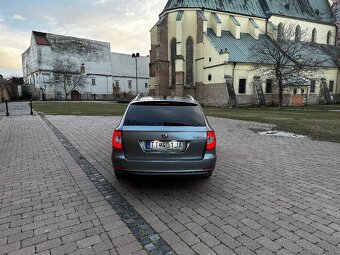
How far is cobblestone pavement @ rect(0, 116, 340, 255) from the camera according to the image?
2895mm

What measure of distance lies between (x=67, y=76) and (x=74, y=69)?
7.84 feet

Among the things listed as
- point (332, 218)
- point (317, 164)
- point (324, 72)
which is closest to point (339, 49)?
point (324, 72)

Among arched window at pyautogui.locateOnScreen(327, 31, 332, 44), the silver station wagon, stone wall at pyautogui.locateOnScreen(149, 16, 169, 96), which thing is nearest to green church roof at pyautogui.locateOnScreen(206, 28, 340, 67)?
stone wall at pyautogui.locateOnScreen(149, 16, 169, 96)

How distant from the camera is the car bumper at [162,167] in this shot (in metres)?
3.99

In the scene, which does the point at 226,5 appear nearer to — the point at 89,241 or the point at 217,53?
the point at 217,53

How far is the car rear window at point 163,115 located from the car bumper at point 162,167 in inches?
23.7

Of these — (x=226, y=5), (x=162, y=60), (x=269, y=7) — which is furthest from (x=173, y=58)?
(x=269, y=7)

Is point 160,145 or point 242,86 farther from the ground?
point 242,86

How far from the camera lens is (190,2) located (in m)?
35.8

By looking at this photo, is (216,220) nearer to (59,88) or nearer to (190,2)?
(190,2)

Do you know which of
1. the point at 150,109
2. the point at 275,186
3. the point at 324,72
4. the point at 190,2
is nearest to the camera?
the point at 150,109

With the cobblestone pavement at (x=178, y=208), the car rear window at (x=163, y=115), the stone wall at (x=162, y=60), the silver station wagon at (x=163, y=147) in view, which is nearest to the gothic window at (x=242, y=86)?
the stone wall at (x=162, y=60)

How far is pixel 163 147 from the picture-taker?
404 centimetres

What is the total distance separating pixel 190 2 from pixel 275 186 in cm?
3623
